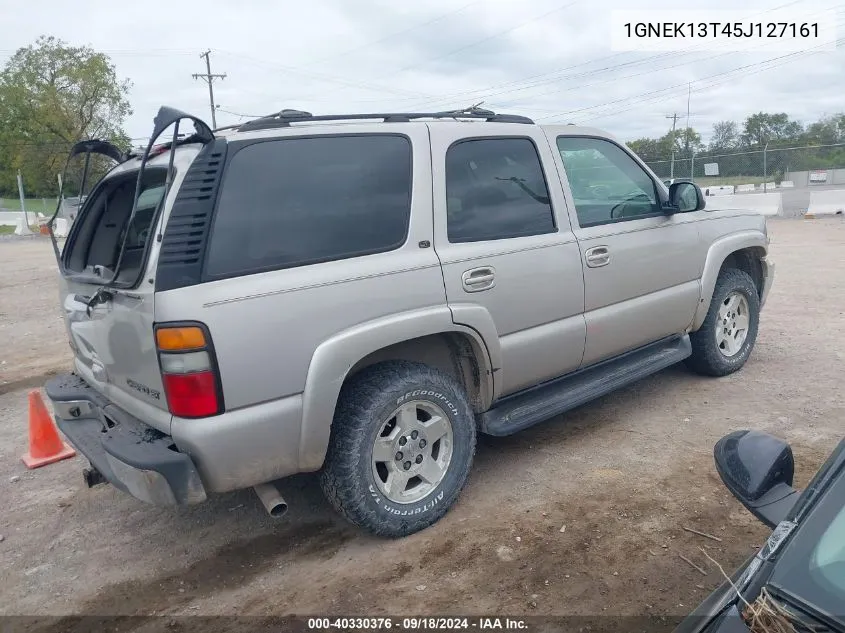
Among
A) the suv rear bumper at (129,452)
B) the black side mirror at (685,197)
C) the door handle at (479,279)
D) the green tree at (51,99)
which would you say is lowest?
the suv rear bumper at (129,452)

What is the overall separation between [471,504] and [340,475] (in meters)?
0.90

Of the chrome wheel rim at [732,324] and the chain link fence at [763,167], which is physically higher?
the chain link fence at [763,167]

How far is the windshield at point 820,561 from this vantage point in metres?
1.47

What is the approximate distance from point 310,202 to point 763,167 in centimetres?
2551

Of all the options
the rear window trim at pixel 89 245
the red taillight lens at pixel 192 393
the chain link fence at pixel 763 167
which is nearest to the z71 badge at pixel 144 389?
the red taillight lens at pixel 192 393

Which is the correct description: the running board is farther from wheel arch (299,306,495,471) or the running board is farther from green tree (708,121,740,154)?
green tree (708,121,740,154)

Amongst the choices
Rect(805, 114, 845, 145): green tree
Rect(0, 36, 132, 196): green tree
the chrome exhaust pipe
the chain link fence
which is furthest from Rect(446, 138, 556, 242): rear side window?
Rect(0, 36, 132, 196): green tree

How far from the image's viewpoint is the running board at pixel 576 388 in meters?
3.86

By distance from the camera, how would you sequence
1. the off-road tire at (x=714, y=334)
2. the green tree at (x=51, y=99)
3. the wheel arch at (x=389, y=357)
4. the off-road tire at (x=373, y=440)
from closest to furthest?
the wheel arch at (x=389, y=357), the off-road tire at (x=373, y=440), the off-road tire at (x=714, y=334), the green tree at (x=51, y=99)

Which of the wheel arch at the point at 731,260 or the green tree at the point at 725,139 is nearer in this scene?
the wheel arch at the point at 731,260

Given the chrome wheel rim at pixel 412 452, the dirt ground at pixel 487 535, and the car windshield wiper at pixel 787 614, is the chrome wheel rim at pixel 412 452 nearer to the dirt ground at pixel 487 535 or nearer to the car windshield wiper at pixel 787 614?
the dirt ground at pixel 487 535

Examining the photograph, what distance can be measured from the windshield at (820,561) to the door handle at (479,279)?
6.84ft

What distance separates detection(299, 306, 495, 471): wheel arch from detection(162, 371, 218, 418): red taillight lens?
16.0 inches

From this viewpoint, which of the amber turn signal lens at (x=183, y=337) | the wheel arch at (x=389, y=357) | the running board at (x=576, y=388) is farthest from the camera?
the running board at (x=576, y=388)
